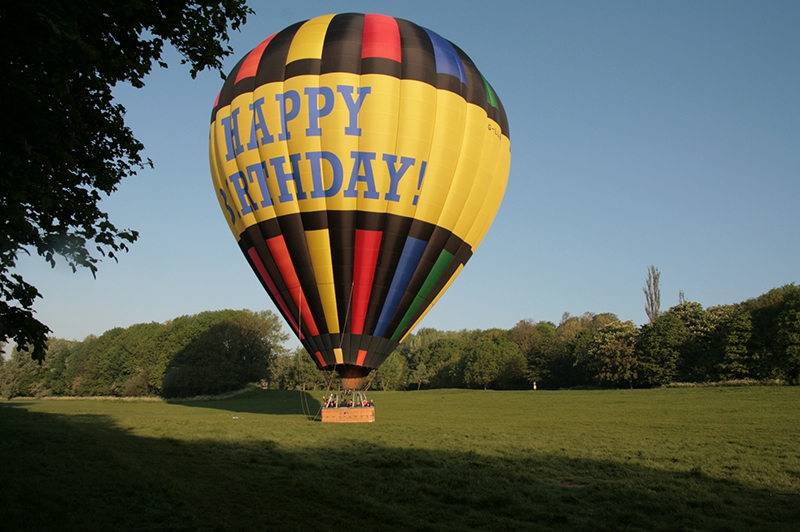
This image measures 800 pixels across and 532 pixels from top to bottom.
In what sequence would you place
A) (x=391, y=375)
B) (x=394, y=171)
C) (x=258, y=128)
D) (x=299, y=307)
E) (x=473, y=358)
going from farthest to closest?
(x=391, y=375), (x=473, y=358), (x=299, y=307), (x=258, y=128), (x=394, y=171)

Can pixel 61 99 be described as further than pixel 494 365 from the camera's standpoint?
No

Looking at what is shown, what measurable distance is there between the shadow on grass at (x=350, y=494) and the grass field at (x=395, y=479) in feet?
0.12

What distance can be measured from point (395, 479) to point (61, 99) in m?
8.88

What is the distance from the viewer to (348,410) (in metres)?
24.9

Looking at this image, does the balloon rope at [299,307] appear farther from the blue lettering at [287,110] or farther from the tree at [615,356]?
the tree at [615,356]

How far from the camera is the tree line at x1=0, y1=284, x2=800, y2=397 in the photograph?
Answer: 4828 cm

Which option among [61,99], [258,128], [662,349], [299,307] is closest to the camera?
[61,99]

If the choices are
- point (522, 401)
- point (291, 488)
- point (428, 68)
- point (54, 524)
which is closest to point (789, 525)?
point (291, 488)

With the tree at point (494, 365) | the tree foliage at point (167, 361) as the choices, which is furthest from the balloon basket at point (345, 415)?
the tree at point (494, 365)

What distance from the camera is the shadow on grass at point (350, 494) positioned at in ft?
27.7

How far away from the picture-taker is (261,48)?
22828 millimetres

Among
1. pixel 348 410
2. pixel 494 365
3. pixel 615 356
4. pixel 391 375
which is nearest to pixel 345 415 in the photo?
pixel 348 410

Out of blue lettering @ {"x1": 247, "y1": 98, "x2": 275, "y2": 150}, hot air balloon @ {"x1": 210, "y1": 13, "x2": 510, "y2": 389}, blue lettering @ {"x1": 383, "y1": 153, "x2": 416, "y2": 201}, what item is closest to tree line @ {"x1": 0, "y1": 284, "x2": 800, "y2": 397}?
hot air balloon @ {"x1": 210, "y1": 13, "x2": 510, "y2": 389}

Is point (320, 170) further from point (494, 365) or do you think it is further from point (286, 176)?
point (494, 365)
